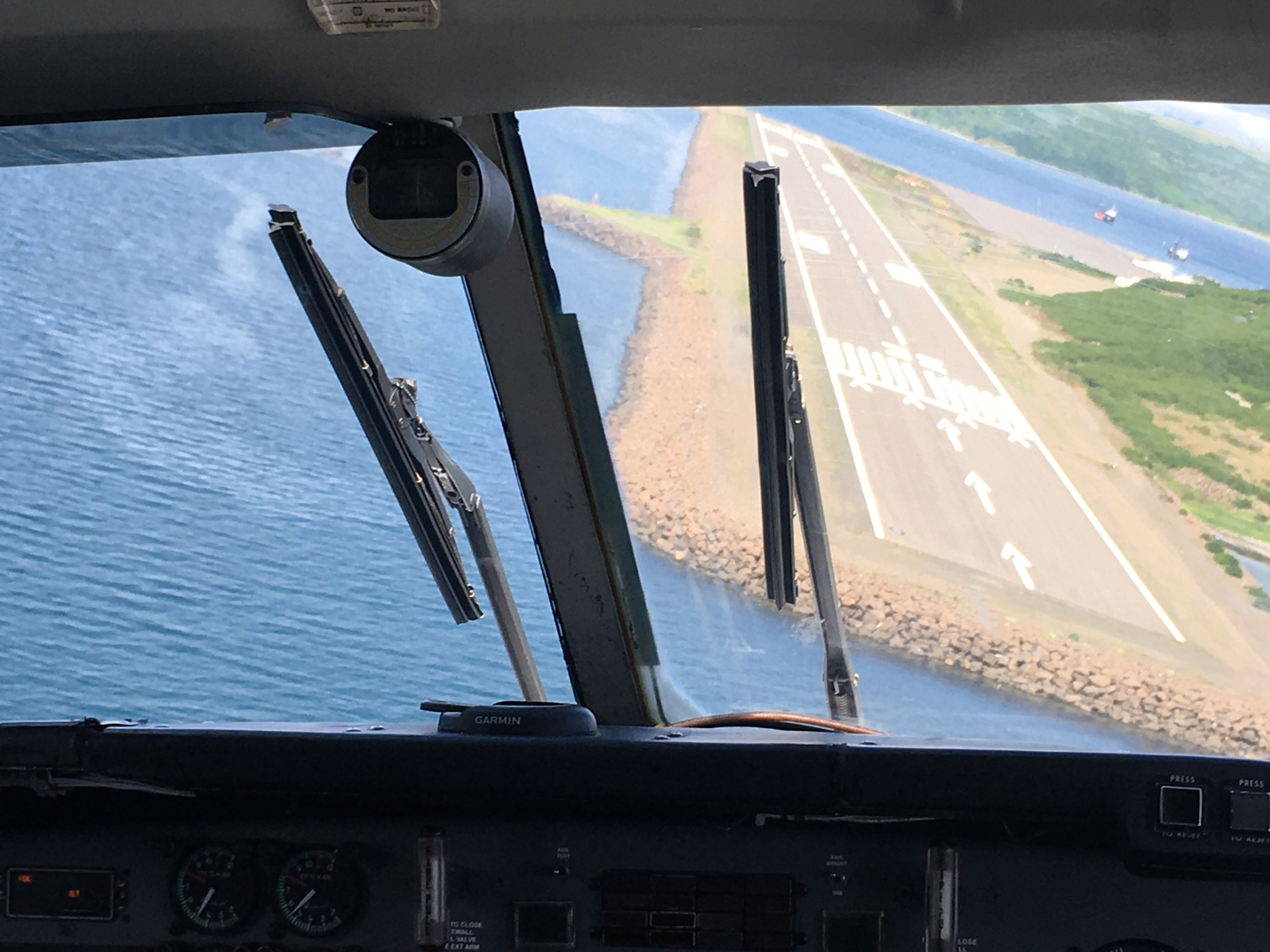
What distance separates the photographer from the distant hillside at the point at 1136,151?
199 centimetres

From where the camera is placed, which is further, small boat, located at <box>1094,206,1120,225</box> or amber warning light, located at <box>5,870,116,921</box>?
amber warning light, located at <box>5,870,116,921</box>

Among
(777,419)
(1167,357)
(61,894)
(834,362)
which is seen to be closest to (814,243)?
(834,362)

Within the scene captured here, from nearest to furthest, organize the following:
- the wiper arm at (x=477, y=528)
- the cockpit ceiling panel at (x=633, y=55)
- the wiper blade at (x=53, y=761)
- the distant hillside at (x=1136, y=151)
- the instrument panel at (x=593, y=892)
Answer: the cockpit ceiling panel at (x=633, y=55), the distant hillside at (x=1136, y=151), the instrument panel at (x=593, y=892), the wiper blade at (x=53, y=761), the wiper arm at (x=477, y=528)

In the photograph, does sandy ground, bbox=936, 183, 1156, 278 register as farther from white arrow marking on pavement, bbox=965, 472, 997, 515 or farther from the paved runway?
white arrow marking on pavement, bbox=965, 472, 997, 515

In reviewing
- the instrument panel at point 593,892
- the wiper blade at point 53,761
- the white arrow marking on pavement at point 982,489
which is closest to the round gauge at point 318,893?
the instrument panel at point 593,892

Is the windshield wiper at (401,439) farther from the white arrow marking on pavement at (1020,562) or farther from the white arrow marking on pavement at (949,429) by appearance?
the white arrow marking on pavement at (1020,562)

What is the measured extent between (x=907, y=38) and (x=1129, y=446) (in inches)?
39.4

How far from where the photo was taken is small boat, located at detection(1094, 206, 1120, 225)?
6.84 ft

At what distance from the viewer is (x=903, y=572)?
2475mm

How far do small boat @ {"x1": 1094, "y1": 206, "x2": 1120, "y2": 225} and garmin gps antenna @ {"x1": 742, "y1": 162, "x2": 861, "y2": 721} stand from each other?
22.6 inches

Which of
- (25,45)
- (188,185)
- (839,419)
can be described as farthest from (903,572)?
(25,45)

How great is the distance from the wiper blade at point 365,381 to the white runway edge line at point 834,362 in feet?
2.74

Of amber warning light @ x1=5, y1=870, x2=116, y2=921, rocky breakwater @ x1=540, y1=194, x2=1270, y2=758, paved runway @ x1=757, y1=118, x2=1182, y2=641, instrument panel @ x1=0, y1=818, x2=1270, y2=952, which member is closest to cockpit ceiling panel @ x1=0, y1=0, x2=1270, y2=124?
paved runway @ x1=757, y1=118, x2=1182, y2=641

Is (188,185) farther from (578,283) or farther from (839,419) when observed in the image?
(839,419)
